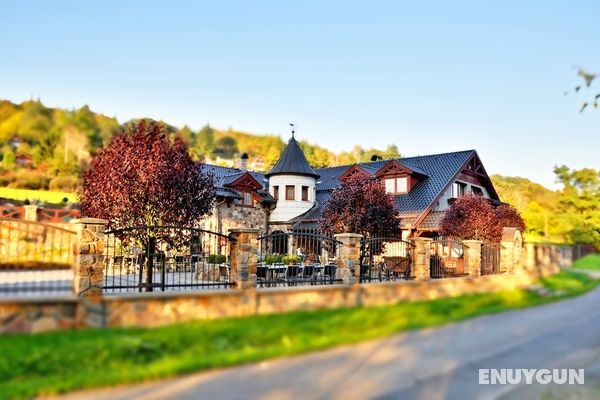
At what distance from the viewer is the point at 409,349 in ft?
23.7

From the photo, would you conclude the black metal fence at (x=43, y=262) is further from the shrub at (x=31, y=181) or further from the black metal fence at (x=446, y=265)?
the black metal fence at (x=446, y=265)

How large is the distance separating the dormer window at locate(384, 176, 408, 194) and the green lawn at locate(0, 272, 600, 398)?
22067 mm

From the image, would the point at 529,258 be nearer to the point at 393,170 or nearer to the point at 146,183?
the point at 146,183

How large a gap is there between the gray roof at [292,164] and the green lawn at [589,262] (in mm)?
20258

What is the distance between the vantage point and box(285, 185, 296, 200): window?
109 ft

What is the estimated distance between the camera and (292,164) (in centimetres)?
3309

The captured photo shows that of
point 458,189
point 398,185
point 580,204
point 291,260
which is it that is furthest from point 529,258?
point 458,189

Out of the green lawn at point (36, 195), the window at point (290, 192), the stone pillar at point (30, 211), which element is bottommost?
the stone pillar at point (30, 211)

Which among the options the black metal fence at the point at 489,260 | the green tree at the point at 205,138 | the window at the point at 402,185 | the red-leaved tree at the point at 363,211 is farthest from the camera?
the window at the point at 402,185

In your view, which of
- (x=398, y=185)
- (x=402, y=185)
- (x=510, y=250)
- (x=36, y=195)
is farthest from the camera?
(x=398, y=185)

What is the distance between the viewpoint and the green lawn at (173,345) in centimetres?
596

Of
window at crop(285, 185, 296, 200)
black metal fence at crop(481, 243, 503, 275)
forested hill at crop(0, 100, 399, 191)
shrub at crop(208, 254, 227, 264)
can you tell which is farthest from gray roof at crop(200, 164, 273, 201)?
forested hill at crop(0, 100, 399, 191)

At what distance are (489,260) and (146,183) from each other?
14426 mm

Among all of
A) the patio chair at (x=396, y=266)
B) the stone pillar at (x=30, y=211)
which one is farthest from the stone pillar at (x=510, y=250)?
the stone pillar at (x=30, y=211)
